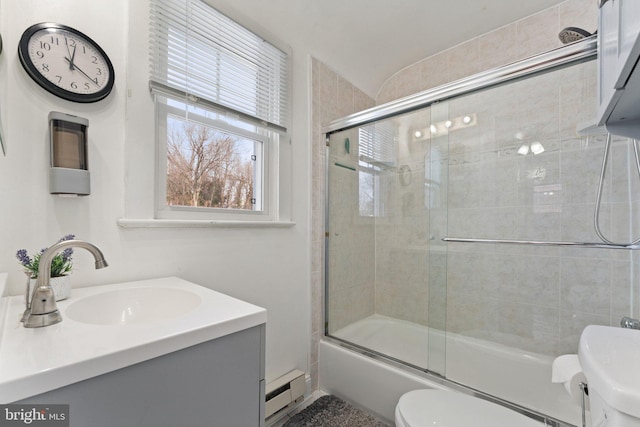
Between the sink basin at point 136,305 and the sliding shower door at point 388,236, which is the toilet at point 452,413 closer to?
the sliding shower door at point 388,236

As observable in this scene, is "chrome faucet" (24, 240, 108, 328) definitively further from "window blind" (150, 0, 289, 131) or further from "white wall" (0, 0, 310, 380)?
"window blind" (150, 0, 289, 131)

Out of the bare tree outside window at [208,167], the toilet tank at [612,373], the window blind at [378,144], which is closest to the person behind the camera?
the toilet tank at [612,373]

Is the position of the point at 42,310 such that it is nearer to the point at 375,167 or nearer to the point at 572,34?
the point at 375,167

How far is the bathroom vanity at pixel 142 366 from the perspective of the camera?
1.62ft

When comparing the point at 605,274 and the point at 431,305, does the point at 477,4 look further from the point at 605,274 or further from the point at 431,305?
the point at 431,305

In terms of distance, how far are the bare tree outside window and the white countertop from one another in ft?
2.27

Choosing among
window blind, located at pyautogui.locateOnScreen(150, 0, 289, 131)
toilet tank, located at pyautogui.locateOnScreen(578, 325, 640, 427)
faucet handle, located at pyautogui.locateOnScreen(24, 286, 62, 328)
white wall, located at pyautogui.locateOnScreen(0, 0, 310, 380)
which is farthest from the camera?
window blind, located at pyautogui.locateOnScreen(150, 0, 289, 131)

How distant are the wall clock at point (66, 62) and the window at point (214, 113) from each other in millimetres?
181

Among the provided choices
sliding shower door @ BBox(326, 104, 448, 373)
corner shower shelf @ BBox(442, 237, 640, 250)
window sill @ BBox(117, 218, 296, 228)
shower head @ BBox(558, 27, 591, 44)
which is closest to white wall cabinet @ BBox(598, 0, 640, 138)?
shower head @ BBox(558, 27, 591, 44)

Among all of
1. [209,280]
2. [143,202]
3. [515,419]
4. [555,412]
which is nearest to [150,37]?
[143,202]

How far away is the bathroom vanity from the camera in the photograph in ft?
1.62

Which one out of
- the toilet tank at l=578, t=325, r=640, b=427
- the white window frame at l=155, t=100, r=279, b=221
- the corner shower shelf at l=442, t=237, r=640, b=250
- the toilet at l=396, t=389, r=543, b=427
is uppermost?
the white window frame at l=155, t=100, r=279, b=221

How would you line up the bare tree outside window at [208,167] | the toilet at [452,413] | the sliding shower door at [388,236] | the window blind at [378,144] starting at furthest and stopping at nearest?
the window blind at [378,144], the sliding shower door at [388,236], the bare tree outside window at [208,167], the toilet at [452,413]

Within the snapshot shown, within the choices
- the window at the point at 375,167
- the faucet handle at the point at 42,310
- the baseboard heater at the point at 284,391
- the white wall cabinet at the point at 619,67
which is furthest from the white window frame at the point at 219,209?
the white wall cabinet at the point at 619,67
